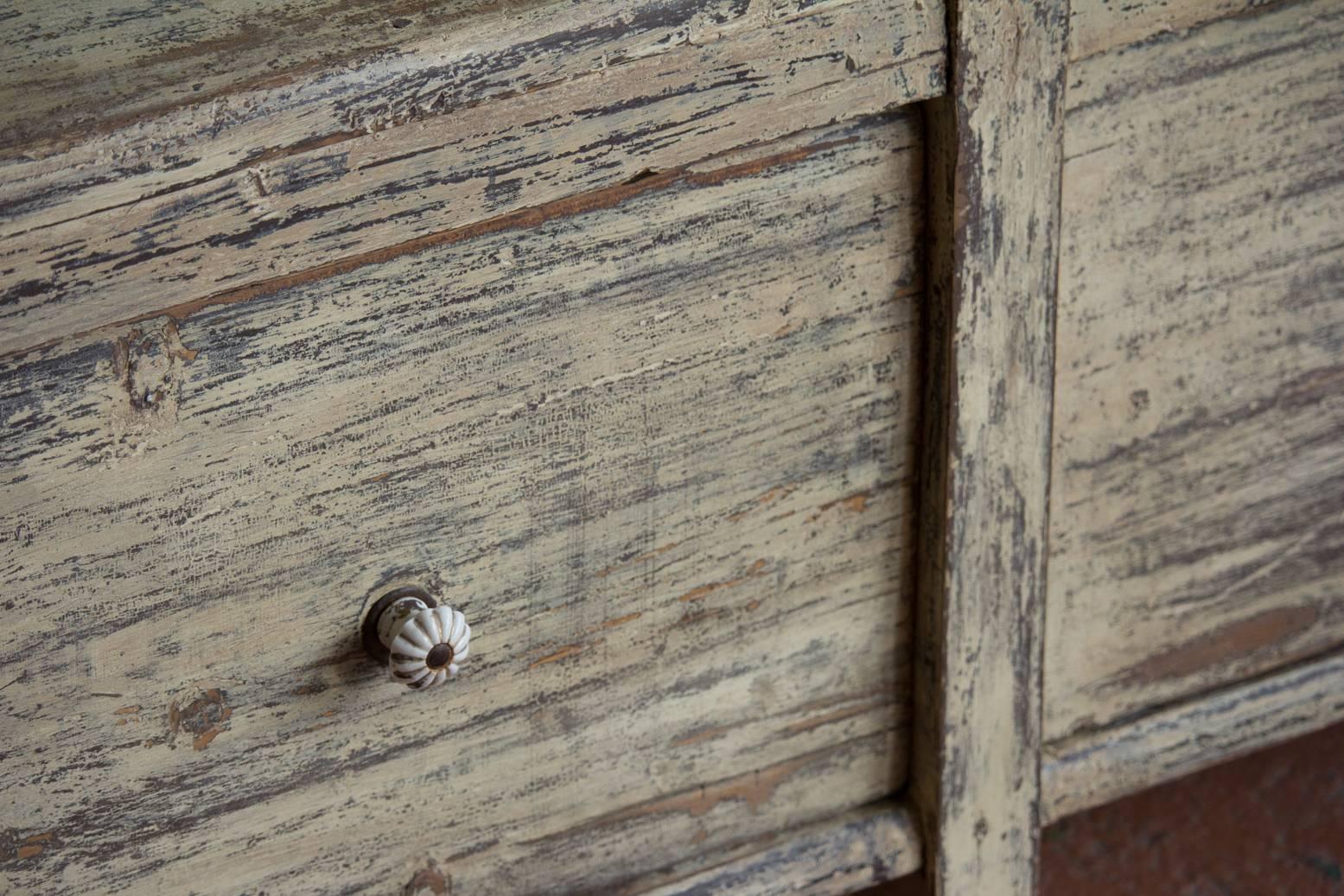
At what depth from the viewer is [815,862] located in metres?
0.84

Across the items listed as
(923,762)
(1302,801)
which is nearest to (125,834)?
(923,762)

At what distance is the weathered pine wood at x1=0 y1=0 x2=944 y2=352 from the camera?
572 mm

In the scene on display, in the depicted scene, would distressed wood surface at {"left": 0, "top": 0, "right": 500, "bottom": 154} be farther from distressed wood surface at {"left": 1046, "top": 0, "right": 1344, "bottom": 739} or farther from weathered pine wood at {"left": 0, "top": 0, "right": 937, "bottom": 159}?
distressed wood surface at {"left": 1046, "top": 0, "right": 1344, "bottom": 739}

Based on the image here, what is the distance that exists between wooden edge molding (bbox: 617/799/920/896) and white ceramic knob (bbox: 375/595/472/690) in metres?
0.22

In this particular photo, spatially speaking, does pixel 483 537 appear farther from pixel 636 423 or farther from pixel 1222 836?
pixel 1222 836

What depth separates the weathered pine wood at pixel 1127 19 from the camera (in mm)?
696

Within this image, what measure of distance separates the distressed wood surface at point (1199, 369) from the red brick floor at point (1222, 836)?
0.46 feet

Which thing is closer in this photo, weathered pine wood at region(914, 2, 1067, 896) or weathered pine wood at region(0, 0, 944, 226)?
weathered pine wood at region(0, 0, 944, 226)

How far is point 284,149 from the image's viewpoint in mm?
585

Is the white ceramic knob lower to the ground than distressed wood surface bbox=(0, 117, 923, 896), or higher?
lower

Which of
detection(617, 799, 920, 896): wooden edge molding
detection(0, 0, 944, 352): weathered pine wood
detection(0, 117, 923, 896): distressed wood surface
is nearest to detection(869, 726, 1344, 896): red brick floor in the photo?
detection(617, 799, 920, 896): wooden edge molding

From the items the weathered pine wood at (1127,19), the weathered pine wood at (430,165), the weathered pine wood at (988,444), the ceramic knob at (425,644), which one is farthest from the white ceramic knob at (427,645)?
the weathered pine wood at (1127,19)

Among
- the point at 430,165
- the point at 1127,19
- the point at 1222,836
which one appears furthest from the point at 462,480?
the point at 1222,836

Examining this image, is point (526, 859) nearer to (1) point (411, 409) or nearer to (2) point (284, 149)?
(1) point (411, 409)
